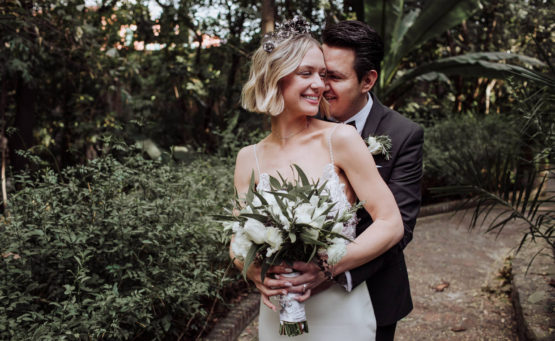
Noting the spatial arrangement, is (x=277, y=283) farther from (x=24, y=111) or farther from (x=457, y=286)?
(x=24, y=111)

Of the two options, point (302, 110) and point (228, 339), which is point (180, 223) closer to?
point (228, 339)

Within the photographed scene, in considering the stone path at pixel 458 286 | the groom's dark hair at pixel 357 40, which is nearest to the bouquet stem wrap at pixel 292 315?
the groom's dark hair at pixel 357 40

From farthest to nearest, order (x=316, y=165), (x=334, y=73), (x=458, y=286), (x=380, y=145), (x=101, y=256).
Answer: (x=458, y=286), (x=101, y=256), (x=334, y=73), (x=380, y=145), (x=316, y=165)

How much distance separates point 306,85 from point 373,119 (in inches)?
21.8

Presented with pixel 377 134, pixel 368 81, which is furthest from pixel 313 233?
pixel 368 81

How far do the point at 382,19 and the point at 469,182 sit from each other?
4.80 meters

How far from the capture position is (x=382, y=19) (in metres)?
7.38

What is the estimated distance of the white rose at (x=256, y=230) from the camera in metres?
1.52

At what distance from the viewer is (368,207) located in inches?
71.3

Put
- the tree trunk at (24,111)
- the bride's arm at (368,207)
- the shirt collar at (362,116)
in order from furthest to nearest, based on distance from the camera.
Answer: the tree trunk at (24,111), the shirt collar at (362,116), the bride's arm at (368,207)

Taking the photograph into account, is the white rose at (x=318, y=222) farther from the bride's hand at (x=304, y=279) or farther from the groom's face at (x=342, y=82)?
the groom's face at (x=342, y=82)

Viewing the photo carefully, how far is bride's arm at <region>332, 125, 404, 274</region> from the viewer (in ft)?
5.77

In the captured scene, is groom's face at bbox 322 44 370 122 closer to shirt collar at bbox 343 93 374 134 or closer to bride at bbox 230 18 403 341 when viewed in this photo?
shirt collar at bbox 343 93 374 134

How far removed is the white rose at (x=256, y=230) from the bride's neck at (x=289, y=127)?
25.3 inches
